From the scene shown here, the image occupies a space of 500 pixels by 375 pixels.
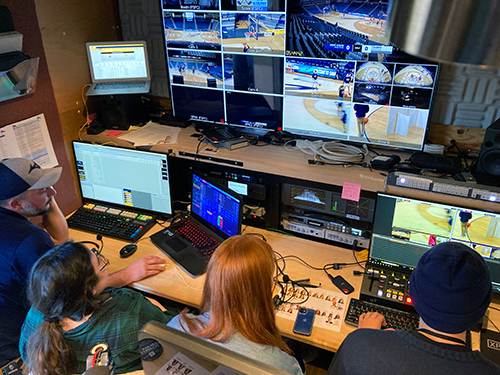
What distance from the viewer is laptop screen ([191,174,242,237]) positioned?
80.0 inches

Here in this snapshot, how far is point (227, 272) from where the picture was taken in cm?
139

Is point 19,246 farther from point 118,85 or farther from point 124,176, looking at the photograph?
point 118,85

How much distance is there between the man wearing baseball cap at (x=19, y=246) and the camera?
1754 millimetres

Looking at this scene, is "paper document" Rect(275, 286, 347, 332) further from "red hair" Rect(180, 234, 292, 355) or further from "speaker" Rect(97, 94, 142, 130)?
"speaker" Rect(97, 94, 142, 130)

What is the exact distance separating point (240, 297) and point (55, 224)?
1431mm

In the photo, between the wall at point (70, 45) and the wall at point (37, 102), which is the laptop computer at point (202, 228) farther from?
the wall at point (70, 45)

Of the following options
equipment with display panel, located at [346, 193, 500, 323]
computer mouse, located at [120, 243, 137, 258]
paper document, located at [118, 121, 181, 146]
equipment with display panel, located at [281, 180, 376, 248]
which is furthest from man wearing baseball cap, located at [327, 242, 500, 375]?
paper document, located at [118, 121, 181, 146]

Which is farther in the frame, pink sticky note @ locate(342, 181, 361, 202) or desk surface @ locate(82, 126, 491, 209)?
pink sticky note @ locate(342, 181, 361, 202)

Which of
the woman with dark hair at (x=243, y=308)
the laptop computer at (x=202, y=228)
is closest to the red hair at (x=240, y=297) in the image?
the woman with dark hair at (x=243, y=308)

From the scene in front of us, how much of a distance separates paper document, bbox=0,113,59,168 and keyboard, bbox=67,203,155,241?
1.19 ft

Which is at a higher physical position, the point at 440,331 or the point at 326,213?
the point at 440,331

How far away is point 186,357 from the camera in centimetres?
85

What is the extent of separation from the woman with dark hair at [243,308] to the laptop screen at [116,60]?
174 cm

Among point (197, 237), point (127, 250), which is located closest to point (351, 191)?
point (197, 237)
